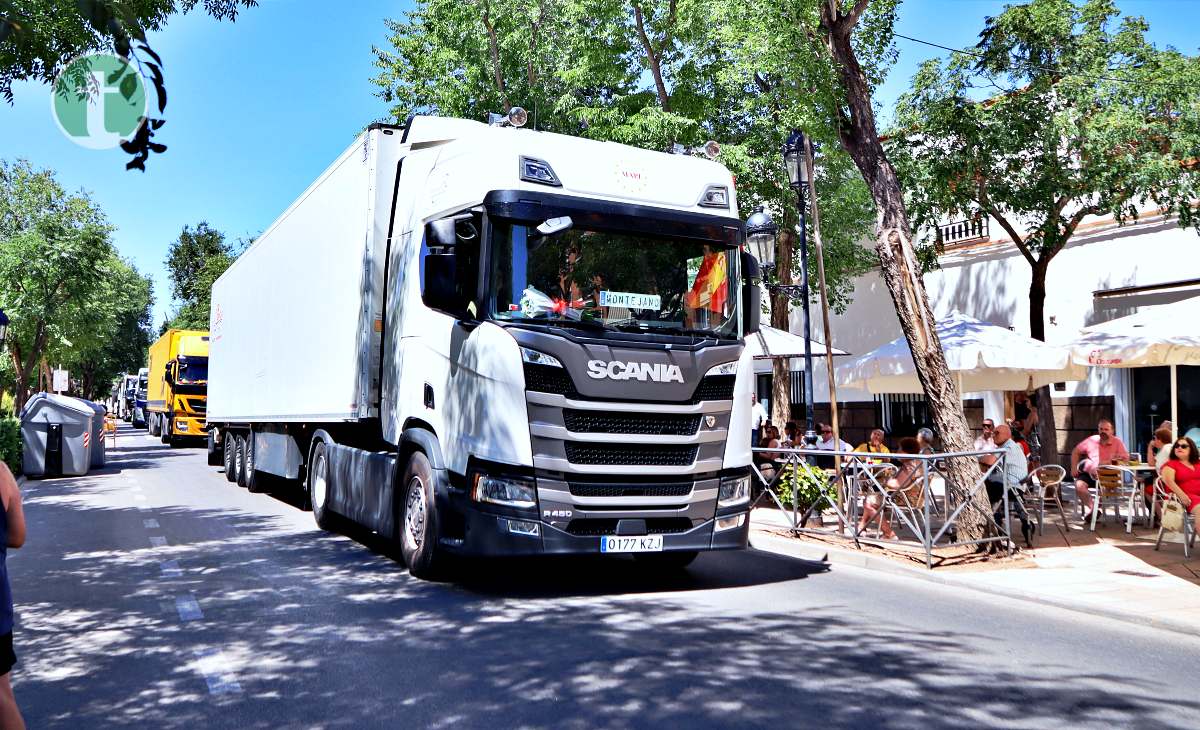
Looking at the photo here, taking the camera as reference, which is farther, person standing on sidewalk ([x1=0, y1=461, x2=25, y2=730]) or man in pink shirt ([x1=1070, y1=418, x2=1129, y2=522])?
man in pink shirt ([x1=1070, y1=418, x2=1129, y2=522])

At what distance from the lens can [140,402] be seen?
197 ft

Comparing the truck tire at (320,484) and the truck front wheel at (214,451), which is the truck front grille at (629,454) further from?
the truck front wheel at (214,451)

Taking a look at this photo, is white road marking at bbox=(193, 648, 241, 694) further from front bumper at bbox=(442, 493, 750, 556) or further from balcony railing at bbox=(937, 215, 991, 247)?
balcony railing at bbox=(937, 215, 991, 247)

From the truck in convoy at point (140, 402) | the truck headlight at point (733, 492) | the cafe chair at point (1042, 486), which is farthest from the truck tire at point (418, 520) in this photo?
the truck in convoy at point (140, 402)

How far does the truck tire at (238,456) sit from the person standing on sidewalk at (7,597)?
47.7 feet

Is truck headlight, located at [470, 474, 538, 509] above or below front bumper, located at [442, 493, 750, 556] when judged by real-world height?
above

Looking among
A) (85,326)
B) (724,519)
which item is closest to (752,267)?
(724,519)

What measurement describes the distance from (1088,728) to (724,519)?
376 cm

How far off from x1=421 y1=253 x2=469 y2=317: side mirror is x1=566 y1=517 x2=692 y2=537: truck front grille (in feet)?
5.95

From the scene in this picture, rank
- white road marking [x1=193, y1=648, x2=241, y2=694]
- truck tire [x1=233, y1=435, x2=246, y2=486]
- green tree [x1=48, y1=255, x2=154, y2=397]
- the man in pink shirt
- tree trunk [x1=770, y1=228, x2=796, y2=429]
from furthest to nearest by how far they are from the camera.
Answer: green tree [x1=48, y1=255, x2=154, y2=397], tree trunk [x1=770, y1=228, x2=796, y2=429], truck tire [x1=233, y1=435, x2=246, y2=486], the man in pink shirt, white road marking [x1=193, y1=648, x2=241, y2=694]

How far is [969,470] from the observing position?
9.76 meters

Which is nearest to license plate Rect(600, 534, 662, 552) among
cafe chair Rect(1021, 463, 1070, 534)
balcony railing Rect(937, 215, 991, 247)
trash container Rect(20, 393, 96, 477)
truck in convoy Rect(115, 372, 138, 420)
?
cafe chair Rect(1021, 463, 1070, 534)

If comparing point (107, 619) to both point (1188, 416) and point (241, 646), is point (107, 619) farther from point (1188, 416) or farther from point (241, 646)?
point (1188, 416)

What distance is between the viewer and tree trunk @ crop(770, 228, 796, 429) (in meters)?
20.4
